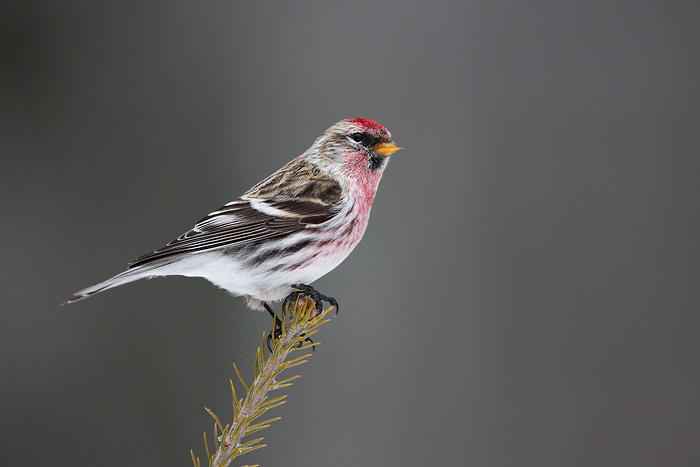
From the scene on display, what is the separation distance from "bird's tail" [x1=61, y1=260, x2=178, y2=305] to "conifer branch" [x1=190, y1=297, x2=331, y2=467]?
0.77 feet

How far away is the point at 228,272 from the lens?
1.08 meters

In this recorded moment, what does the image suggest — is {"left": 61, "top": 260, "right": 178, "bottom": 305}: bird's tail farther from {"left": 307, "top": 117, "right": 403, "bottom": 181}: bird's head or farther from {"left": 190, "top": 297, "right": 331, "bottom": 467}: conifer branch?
{"left": 307, "top": 117, "right": 403, "bottom": 181}: bird's head

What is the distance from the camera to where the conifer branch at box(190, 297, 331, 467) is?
0.75 metres

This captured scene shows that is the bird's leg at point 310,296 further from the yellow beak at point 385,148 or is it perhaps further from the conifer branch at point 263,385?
the yellow beak at point 385,148

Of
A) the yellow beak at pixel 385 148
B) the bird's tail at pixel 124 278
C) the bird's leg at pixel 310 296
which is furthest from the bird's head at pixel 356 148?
the bird's tail at pixel 124 278

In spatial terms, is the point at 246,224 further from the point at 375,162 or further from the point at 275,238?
the point at 375,162

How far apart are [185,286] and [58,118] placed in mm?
701

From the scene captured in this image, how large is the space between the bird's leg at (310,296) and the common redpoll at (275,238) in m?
0.01

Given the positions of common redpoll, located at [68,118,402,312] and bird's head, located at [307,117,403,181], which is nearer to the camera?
common redpoll, located at [68,118,402,312]

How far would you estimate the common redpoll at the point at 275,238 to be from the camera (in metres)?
1.06

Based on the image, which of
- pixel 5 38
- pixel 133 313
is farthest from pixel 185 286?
pixel 5 38

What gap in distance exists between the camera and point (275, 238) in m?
1.10

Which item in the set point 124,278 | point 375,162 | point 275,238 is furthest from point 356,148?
point 124,278

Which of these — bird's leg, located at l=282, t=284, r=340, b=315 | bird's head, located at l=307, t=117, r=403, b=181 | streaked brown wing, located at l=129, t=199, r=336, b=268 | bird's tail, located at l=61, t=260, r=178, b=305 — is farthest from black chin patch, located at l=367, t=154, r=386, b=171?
bird's tail, located at l=61, t=260, r=178, b=305
